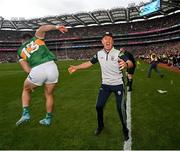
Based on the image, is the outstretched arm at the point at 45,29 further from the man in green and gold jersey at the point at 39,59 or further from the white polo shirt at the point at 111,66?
the white polo shirt at the point at 111,66

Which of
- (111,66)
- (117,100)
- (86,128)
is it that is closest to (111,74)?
(111,66)

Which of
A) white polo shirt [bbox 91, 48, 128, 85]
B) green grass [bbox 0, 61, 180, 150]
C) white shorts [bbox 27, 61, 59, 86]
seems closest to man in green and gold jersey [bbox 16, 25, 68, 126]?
white shorts [bbox 27, 61, 59, 86]

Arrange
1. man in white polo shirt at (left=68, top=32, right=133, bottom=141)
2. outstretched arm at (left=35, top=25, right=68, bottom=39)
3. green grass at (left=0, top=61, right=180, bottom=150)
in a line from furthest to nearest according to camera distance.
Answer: outstretched arm at (left=35, top=25, right=68, bottom=39), man in white polo shirt at (left=68, top=32, right=133, bottom=141), green grass at (left=0, top=61, right=180, bottom=150)

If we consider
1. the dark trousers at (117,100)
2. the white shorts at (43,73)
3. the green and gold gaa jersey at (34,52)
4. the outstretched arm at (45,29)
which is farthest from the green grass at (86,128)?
the outstretched arm at (45,29)

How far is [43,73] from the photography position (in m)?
7.43

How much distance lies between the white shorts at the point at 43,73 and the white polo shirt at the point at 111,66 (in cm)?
122

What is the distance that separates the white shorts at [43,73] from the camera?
24.4 feet

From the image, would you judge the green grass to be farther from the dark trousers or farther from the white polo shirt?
the white polo shirt

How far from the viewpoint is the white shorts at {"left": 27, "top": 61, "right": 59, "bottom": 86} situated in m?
7.44

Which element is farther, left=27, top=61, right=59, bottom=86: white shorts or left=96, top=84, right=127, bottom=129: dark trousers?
left=27, top=61, right=59, bottom=86: white shorts

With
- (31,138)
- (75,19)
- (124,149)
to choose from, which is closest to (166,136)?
(124,149)

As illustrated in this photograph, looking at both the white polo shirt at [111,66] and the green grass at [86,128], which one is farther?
the white polo shirt at [111,66]

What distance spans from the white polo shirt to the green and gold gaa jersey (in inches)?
54.4

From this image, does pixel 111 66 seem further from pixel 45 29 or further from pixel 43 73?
pixel 45 29
